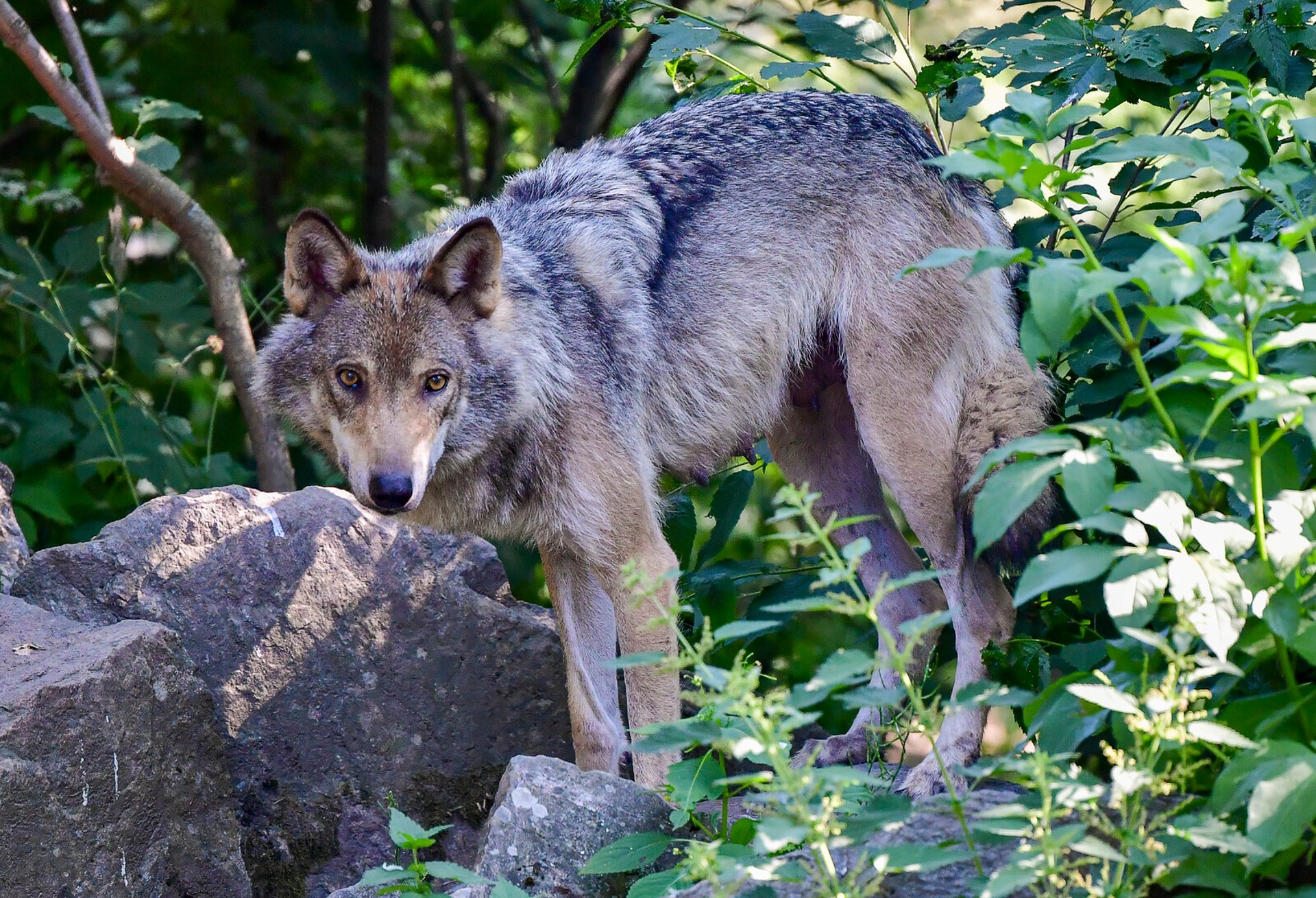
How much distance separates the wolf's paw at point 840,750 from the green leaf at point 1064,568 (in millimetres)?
2454

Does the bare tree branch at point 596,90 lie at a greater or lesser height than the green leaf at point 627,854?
greater

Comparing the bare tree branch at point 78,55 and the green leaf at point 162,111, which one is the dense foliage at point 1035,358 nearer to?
the green leaf at point 162,111

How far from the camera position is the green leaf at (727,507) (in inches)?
192

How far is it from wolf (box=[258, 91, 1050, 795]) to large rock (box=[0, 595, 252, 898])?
0.80 metres

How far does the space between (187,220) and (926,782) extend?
387 cm

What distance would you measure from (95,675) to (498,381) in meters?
1.49

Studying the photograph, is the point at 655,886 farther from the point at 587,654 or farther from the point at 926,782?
the point at 587,654

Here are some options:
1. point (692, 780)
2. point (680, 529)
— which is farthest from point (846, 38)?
point (692, 780)

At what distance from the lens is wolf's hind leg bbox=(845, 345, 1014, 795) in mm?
4363

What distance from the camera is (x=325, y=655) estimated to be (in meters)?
4.43

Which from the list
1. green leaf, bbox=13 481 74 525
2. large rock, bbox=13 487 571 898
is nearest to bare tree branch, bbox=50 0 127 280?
green leaf, bbox=13 481 74 525

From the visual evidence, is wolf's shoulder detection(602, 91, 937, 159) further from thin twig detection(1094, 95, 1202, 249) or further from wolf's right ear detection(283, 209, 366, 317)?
wolf's right ear detection(283, 209, 366, 317)

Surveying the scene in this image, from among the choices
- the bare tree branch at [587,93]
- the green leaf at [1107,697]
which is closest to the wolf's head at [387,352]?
the green leaf at [1107,697]

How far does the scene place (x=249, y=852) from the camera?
4.15 meters
